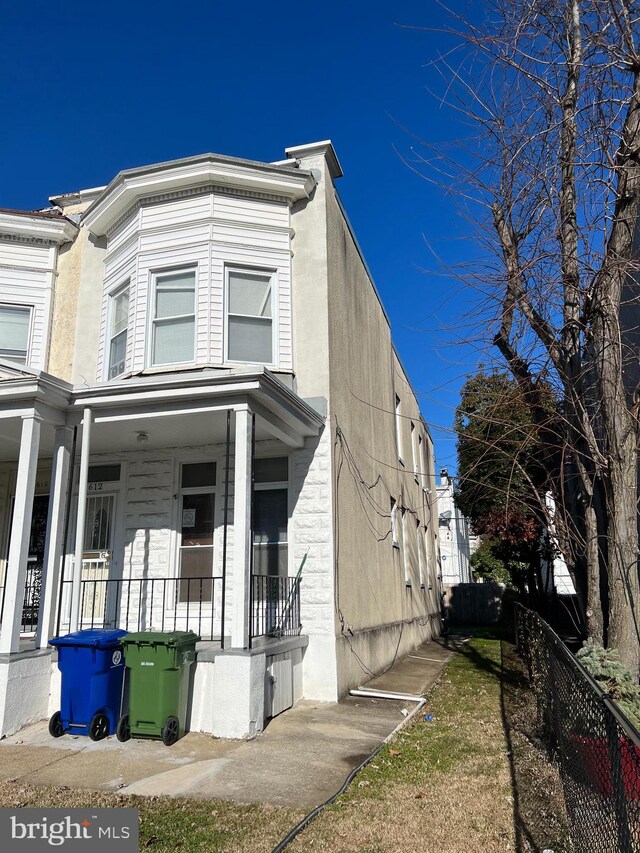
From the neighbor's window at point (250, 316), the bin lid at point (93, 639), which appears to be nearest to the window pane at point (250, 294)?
the neighbor's window at point (250, 316)

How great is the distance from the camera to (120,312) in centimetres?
1066

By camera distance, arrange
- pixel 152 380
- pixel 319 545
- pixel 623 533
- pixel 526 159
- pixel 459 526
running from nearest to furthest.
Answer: pixel 623 533 → pixel 526 159 → pixel 152 380 → pixel 319 545 → pixel 459 526

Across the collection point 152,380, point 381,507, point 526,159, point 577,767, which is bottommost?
point 577,767

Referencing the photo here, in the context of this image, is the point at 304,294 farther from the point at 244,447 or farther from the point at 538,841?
the point at 538,841

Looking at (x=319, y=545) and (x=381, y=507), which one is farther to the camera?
(x=381, y=507)

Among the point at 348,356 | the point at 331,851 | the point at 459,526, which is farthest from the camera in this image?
the point at 459,526

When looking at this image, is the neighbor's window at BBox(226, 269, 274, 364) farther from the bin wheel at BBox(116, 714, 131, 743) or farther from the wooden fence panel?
the wooden fence panel

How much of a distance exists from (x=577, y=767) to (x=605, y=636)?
3.00 metres

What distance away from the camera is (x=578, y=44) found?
655 centimetres

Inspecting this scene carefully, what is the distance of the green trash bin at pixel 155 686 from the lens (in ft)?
20.8

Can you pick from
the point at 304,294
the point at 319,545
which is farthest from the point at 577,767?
the point at 304,294

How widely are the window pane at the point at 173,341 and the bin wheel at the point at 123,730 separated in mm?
5049

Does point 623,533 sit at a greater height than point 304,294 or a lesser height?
lesser

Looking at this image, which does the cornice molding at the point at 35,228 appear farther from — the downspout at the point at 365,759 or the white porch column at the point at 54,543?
the downspout at the point at 365,759
